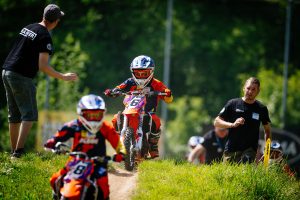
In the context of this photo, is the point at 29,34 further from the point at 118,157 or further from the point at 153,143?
the point at 118,157

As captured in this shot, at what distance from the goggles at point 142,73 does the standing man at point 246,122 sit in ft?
5.14

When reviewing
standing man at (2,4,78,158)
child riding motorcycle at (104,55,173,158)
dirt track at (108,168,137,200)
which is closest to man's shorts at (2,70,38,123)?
standing man at (2,4,78,158)

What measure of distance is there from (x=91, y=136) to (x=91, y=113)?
0.37m

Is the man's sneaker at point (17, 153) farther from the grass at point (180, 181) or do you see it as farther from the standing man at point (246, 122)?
the standing man at point (246, 122)

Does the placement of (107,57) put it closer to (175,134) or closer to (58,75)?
(175,134)

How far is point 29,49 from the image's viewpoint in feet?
40.4

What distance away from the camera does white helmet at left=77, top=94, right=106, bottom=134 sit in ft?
32.6

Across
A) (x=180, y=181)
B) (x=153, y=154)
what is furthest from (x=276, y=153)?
(x=180, y=181)

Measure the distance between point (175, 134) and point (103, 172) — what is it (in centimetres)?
3368

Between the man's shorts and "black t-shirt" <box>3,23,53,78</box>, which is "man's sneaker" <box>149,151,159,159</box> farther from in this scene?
"black t-shirt" <box>3,23,53,78</box>

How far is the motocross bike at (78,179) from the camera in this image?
969 cm

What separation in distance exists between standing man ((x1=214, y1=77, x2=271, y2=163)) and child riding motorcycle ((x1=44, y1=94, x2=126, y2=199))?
3.23 meters

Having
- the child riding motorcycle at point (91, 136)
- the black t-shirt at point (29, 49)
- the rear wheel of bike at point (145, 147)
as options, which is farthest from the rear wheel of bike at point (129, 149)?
the child riding motorcycle at point (91, 136)

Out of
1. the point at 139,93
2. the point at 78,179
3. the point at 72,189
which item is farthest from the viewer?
the point at 139,93
